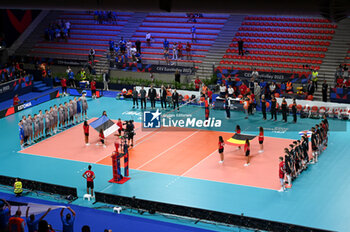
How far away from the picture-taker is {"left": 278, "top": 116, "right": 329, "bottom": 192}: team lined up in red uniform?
21891 mm

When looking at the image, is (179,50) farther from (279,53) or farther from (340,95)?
(340,95)

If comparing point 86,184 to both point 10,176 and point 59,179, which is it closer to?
point 59,179

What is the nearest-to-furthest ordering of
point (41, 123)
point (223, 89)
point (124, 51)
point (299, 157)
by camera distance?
point (299, 157) → point (41, 123) → point (223, 89) → point (124, 51)

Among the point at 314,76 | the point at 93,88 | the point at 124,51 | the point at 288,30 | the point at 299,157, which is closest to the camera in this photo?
the point at 299,157

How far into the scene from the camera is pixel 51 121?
102 feet

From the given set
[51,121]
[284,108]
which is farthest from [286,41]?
[51,121]

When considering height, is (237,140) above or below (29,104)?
below

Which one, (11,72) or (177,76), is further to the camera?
(11,72)

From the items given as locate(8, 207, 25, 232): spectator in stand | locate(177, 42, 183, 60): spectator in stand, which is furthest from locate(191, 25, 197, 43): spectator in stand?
locate(8, 207, 25, 232): spectator in stand

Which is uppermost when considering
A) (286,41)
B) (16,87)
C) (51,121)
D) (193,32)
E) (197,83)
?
(193,32)

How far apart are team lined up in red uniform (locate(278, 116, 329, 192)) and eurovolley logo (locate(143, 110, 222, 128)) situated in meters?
8.11

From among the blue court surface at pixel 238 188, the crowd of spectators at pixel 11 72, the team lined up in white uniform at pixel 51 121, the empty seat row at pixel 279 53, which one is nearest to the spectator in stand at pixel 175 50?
the empty seat row at pixel 279 53

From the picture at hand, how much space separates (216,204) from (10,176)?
35.7ft

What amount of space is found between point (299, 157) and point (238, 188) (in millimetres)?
3536
